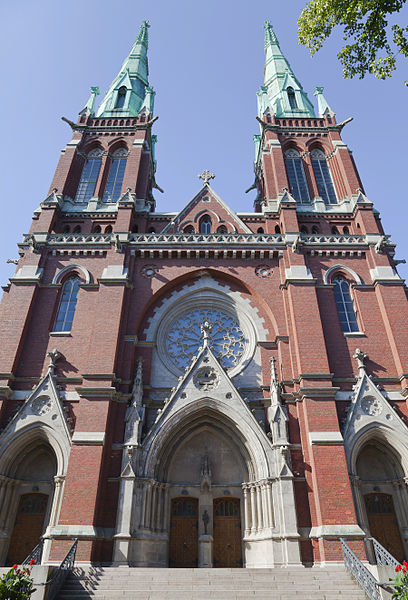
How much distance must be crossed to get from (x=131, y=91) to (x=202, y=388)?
24.4 meters

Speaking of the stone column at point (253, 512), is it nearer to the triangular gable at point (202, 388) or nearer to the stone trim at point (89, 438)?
the triangular gable at point (202, 388)

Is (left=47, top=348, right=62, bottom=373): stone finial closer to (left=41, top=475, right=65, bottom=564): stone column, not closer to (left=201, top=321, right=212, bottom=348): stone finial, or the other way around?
(left=41, top=475, right=65, bottom=564): stone column

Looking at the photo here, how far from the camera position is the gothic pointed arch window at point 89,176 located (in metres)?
23.8

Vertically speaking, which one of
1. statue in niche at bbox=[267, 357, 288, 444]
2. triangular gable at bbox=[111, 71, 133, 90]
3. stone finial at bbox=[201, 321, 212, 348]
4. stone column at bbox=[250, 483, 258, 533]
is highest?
triangular gable at bbox=[111, 71, 133, 90]

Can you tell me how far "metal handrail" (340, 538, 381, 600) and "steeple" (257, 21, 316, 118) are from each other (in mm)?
25108

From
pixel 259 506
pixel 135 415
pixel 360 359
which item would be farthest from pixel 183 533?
pixel 360 359

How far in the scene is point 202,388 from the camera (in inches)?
609

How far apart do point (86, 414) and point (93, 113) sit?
72.1 feet

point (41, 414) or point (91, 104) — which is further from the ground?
point (91, 104)

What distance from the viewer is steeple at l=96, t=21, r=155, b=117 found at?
28.1m

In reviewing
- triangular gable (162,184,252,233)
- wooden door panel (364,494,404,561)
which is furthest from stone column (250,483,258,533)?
triangular gable (162,184,252,233)

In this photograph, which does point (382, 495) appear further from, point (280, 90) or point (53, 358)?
point (280, 90)

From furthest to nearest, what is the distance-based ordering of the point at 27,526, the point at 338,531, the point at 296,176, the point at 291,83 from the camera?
the point at 291,83 → the point at 296,176 → the point at 27,526 → the point at 338,531

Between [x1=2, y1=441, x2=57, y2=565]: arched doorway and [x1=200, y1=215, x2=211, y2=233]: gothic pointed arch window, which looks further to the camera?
[x1=200, y1=215, x2=211, y2=233]: gothic pointed arch window
